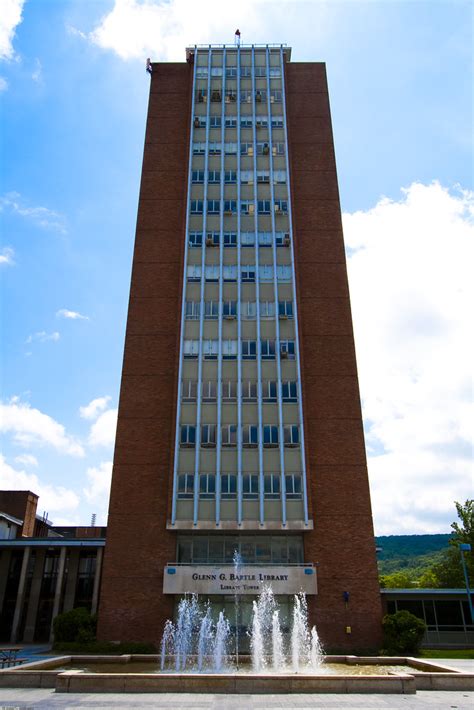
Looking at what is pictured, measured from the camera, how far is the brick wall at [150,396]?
33.5 meters

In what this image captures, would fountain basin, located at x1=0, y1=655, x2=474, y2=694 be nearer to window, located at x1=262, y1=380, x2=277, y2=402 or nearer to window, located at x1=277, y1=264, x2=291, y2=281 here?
window, located at x1=262, y1=380, x2=277, y2=402

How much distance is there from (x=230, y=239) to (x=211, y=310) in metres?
6.85

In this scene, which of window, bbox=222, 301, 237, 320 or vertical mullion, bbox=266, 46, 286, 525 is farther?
window, bbox=222, 301, 237, 320

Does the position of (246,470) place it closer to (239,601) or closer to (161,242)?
(239,601)

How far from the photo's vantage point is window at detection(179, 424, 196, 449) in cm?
3719

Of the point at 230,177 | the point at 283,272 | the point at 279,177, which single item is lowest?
the point at 283,272

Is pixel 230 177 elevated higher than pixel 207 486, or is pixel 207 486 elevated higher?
pixel 230 177

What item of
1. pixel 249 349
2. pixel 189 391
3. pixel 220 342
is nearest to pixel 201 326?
pixel 220 342

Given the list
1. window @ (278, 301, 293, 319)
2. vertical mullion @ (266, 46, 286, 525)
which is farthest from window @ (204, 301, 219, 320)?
window @ (278, 301, 293, 319)

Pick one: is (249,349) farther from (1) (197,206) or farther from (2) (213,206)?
(1) (197,206)

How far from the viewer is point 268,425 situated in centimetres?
3778

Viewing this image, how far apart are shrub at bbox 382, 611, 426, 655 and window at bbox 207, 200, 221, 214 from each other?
32.7 metres

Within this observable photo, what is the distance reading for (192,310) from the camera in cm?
4194

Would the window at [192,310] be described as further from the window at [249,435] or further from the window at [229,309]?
the window at [249,435]
